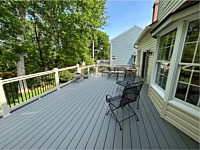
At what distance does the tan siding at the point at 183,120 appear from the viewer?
1858mm

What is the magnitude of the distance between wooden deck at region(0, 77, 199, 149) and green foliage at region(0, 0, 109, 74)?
17.3 feet

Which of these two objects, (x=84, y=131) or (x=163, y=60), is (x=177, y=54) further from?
(x=84, y=131)

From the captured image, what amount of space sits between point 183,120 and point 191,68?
108cm

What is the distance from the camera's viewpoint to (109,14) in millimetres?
13172

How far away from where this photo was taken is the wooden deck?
1.76 m

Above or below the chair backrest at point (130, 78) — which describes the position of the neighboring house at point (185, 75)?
above

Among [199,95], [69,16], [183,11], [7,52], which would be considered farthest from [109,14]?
[199,95]

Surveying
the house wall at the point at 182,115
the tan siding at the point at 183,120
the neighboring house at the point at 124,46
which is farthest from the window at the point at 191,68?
the neighboring house at the point at 124,46

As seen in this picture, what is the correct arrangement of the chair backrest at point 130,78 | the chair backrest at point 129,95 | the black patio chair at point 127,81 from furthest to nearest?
1. the chair backrest at point 130,78
2. the black patio chair at point 127,81
3. the chair backrest at point 129,95

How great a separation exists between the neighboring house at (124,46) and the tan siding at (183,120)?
38.4 feet

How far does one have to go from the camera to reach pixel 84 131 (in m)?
2.07

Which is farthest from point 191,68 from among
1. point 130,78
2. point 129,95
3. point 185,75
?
point 130,78

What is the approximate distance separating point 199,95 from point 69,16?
8.78 meters

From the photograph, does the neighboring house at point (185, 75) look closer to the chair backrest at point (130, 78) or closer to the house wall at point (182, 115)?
the house wall at point (182, 115)
